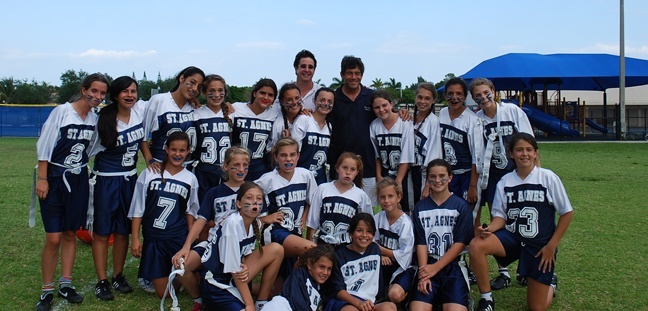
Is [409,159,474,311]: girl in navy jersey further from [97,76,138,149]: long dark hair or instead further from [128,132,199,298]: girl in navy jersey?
[97,76,138,149]: long dark hair

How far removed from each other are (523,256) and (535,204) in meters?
0.39

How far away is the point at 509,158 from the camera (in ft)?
15.0

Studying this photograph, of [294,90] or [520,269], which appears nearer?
[520,269]

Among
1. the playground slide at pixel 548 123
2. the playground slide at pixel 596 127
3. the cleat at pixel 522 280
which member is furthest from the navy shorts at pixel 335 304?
the playground slide at pixel 596 127

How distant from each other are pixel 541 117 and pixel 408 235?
940 inches

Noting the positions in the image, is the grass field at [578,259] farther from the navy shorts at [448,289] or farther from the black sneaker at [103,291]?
the navy shorts at [448,289]

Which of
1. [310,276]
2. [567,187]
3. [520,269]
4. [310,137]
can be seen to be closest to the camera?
[310,276]

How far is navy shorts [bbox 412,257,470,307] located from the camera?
3.86 meters

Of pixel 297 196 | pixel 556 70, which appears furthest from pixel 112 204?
pixel 556 70

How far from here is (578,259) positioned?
5.21 metres

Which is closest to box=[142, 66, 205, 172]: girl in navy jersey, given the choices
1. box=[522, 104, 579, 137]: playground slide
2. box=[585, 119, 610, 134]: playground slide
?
box=[522, 104, 579, 137]: playground slide

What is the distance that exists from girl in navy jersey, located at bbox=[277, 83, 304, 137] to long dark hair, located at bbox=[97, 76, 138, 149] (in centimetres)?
122

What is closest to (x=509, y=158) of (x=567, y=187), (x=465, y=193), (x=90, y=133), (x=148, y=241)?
(x=465, y=193)

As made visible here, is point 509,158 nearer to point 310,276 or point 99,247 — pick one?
point 310,276
